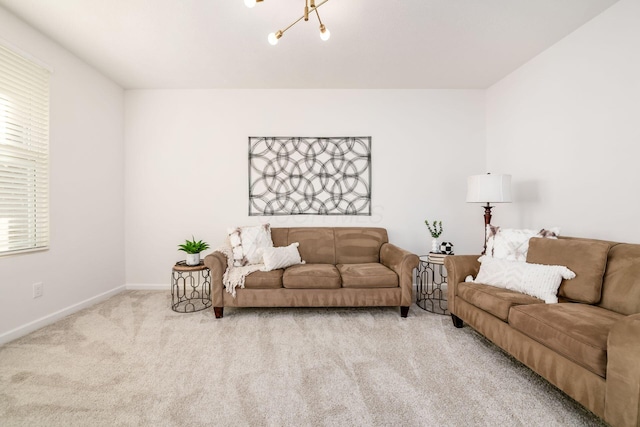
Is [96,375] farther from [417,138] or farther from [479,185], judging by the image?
[417,138]

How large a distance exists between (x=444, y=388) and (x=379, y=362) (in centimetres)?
44

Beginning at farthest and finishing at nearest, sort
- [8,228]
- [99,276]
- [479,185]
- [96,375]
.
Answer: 1. [99,276]
2. [479,185]
3. [8,228]
4. [96,375]

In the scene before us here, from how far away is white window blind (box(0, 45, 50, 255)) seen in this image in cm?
236

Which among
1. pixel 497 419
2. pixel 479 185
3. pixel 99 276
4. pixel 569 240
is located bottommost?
pixel 497 419

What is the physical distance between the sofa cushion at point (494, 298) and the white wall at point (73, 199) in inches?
147

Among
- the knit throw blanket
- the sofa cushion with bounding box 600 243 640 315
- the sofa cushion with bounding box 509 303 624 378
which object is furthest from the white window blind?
the sofa cushion with bounding box 600 243 640 315

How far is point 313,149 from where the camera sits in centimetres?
387

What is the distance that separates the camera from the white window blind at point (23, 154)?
236 centimetres

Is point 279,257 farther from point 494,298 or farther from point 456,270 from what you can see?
point 494,298

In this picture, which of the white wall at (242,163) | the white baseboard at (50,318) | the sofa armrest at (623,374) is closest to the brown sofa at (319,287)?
the white wall at (242,163)

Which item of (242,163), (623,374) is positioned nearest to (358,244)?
(242,163)

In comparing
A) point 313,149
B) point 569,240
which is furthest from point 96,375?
point 569,240

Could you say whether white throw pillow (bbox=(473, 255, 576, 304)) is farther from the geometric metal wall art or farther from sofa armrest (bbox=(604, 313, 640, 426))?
the geometric metal wall art

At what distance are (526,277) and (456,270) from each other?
554 mm
